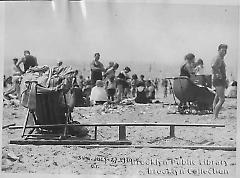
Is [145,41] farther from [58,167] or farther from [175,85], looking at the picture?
[58,167]

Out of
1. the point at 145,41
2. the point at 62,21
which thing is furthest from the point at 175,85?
the point at 62,21

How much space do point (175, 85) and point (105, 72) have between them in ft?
0.47

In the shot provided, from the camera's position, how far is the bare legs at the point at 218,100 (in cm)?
68

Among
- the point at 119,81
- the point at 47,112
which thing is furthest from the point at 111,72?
the point at 47,112

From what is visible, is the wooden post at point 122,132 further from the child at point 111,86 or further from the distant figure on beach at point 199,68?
the distant figure on beach at point 199,68

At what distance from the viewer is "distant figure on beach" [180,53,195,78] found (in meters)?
0.68

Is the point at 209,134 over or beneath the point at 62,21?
beneath

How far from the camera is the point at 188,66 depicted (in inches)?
26.8

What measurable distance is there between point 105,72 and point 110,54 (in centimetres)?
4

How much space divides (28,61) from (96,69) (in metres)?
0.14

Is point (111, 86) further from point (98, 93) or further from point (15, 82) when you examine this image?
point (15, 82)

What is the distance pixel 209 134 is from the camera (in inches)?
26.8

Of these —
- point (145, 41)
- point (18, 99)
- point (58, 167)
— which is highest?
point (145, 41)

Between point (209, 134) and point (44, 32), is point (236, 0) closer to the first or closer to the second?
point (209, 134)
